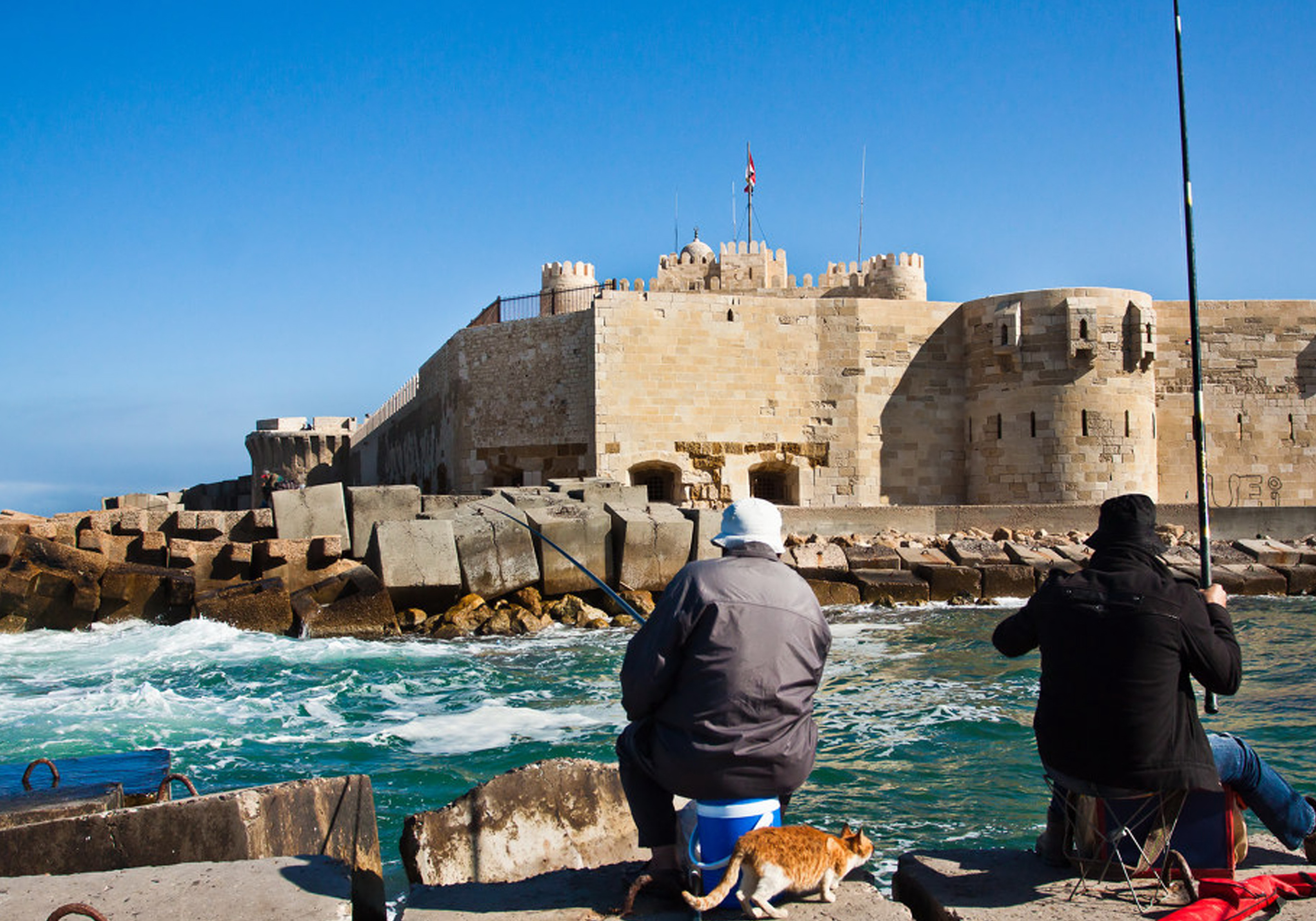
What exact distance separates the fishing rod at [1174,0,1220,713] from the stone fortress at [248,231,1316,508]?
14705mm

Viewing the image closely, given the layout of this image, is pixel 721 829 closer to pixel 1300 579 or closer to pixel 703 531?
pixel 703 531

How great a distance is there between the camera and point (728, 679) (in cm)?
304

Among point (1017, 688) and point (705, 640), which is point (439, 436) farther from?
point (705, 640)

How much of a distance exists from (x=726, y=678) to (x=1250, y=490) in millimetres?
22104

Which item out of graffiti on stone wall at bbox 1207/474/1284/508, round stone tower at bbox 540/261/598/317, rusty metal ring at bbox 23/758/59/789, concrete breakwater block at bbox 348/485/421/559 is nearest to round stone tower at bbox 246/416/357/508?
round stone tower at bbox 540/261/598/317

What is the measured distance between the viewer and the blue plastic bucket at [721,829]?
123 inches

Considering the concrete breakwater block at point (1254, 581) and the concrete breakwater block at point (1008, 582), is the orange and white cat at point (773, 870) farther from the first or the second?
the concrete breakwater block at point (1254, 581)

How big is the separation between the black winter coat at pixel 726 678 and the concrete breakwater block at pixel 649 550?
10.7m

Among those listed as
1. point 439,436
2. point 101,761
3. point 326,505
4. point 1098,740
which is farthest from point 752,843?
point 439,436

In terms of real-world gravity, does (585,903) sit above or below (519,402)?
below

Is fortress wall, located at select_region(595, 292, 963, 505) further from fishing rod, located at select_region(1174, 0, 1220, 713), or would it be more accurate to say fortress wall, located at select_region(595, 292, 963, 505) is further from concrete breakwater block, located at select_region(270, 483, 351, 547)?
fishing rod, located at select_region(1174, 0, 1220, 713)

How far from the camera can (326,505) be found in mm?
13719

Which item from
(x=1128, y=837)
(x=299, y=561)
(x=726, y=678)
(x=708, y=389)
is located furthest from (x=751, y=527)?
(x=708, y=389)

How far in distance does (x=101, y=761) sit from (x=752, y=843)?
356 centimetres
